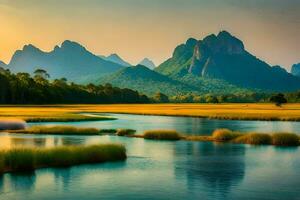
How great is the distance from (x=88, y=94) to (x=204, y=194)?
167 m

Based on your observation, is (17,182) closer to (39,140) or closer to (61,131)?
(39,140)

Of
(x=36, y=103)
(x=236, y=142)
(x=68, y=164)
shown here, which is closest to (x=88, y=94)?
(x=36, y=103)

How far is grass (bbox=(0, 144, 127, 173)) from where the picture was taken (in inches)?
1331

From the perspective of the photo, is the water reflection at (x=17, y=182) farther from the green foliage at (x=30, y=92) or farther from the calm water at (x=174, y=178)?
the green foliage at (x=30, y=92)

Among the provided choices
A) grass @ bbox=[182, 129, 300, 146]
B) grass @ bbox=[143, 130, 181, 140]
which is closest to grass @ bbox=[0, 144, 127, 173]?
grass @ bbox=[143, 130, 181, 140]

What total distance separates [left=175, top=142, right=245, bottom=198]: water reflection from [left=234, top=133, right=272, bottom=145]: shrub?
105 inches

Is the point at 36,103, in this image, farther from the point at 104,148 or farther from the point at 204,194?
the point at 204,194

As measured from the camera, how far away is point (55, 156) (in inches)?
1438

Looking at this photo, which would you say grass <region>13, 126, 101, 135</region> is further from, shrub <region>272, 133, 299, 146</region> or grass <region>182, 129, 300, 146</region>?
shrub <region>272, 133, 299, 146</region>

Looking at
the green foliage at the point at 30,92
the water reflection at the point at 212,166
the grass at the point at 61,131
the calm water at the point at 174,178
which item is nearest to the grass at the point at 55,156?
the calm water at the point at 174,178

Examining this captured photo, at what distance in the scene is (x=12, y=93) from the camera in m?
154

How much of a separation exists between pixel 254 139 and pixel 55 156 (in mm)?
24437

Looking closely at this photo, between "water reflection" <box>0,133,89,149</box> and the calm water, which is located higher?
"water reflection" <box>0,133,89,149</box>

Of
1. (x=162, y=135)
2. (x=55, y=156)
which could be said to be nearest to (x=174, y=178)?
(x=55, y=156)
